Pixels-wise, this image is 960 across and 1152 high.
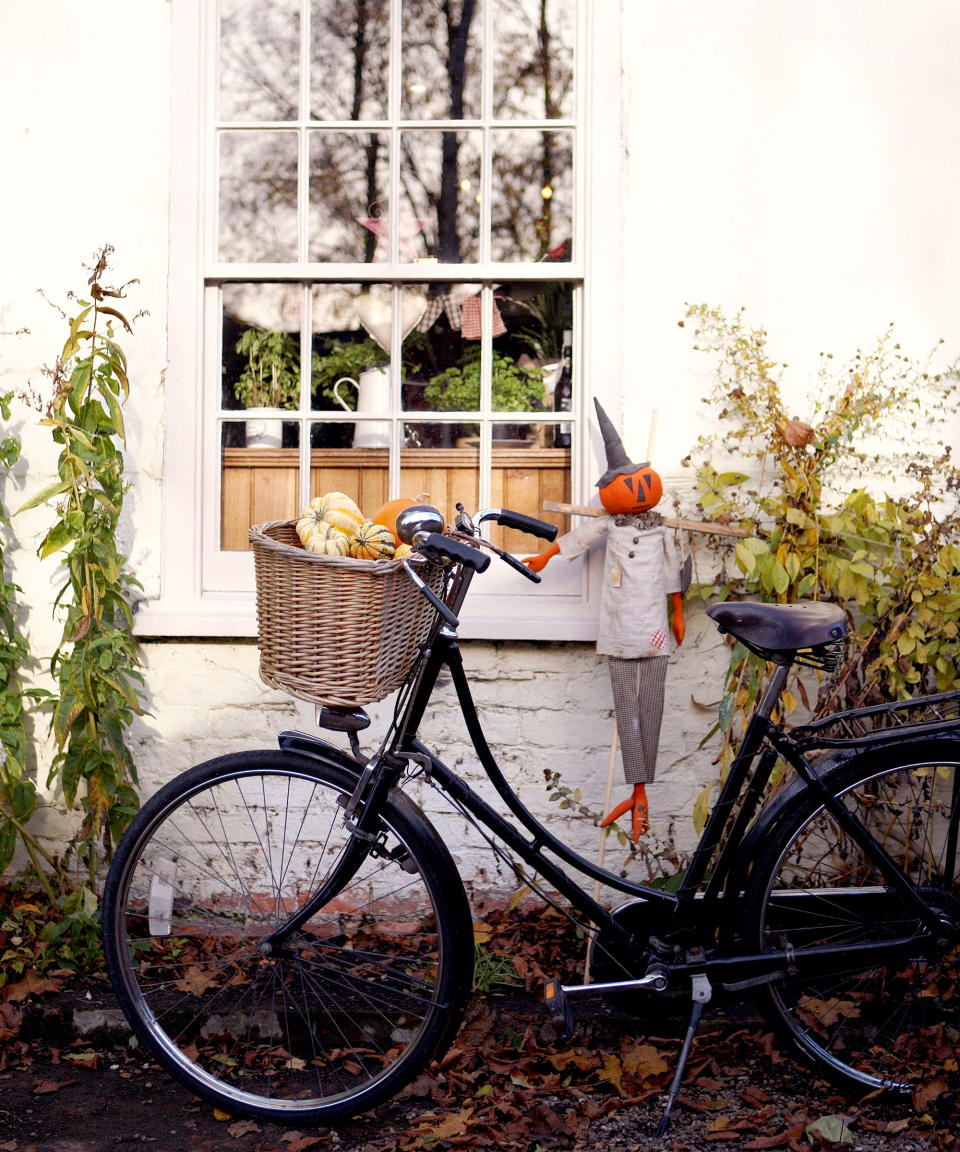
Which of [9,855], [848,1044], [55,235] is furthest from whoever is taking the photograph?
[55,235]

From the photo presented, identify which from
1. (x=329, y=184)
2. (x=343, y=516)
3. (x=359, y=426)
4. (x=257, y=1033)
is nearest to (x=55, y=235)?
(x=329, y=184)

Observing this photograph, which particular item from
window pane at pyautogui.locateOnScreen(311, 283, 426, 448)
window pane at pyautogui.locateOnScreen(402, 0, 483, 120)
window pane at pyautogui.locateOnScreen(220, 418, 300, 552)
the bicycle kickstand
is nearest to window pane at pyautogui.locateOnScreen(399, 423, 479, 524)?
window pane at pyautogui.locateOnScreen(311, 283, 426, 448)

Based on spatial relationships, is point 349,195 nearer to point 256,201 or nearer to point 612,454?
point 256,201

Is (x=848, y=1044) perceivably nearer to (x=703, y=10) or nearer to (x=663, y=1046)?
(x=663, y=1046)

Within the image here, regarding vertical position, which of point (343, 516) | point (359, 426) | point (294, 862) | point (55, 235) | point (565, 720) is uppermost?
point (55, 235)

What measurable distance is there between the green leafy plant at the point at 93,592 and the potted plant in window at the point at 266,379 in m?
0.42

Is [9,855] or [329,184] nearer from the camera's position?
[9,855]

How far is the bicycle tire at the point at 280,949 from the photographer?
254 cm

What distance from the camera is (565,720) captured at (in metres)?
3.60

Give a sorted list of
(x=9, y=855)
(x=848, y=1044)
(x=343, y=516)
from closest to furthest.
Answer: (x=343, y=516) < (x=848, y=1044) < (x=9, y=855)

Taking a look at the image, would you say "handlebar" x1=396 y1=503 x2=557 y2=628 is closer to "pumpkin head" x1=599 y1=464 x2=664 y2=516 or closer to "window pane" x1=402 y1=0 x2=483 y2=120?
"pumpkin head" x1=599 y1=464 x2=664 y2=516

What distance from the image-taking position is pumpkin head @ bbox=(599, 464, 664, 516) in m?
3.20

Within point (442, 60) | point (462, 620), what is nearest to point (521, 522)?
point (462, 620)

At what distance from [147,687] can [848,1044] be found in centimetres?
243
